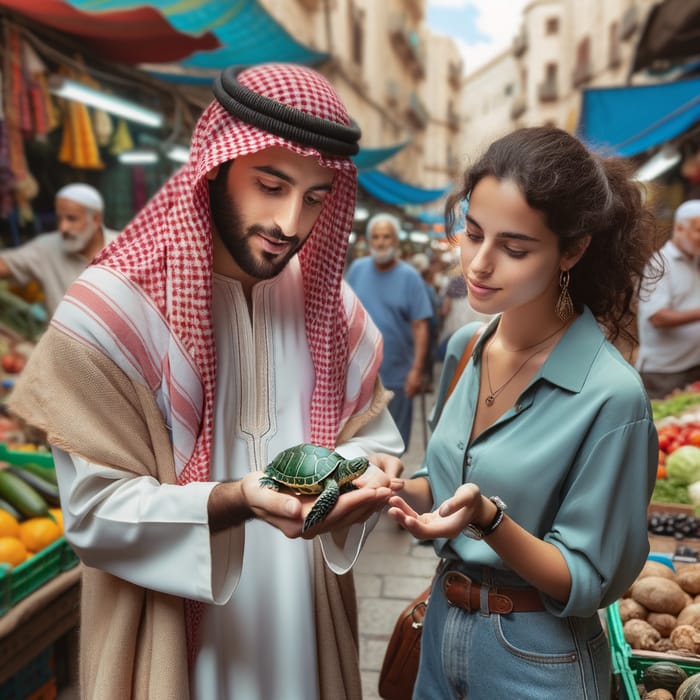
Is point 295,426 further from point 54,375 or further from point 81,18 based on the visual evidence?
point 81,18

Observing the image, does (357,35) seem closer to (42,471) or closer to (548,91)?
(548,91)

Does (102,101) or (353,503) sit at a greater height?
(102,101)

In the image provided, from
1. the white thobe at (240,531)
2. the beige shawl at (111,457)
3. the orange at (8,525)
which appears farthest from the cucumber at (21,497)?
the white thobe at (240,531)

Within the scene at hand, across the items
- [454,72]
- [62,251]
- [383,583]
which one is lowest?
[383,583]

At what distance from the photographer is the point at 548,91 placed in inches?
1640

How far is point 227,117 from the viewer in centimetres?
155

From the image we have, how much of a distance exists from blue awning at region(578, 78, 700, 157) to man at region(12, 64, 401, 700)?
283 inches

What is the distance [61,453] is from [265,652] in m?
0.64

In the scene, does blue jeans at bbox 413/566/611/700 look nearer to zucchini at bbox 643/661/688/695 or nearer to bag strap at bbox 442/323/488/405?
bag strap at bbox 442/323/488/405

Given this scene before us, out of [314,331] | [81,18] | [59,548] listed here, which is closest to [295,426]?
[314,331]

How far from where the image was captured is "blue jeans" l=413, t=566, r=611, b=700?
1.47m

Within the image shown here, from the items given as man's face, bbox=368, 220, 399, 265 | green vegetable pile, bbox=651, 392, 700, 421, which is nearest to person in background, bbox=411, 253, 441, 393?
man's face, bbox=368, 220, 399, 265

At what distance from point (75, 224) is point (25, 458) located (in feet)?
6.99

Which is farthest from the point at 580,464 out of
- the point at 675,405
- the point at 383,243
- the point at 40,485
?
the point at 383,243
